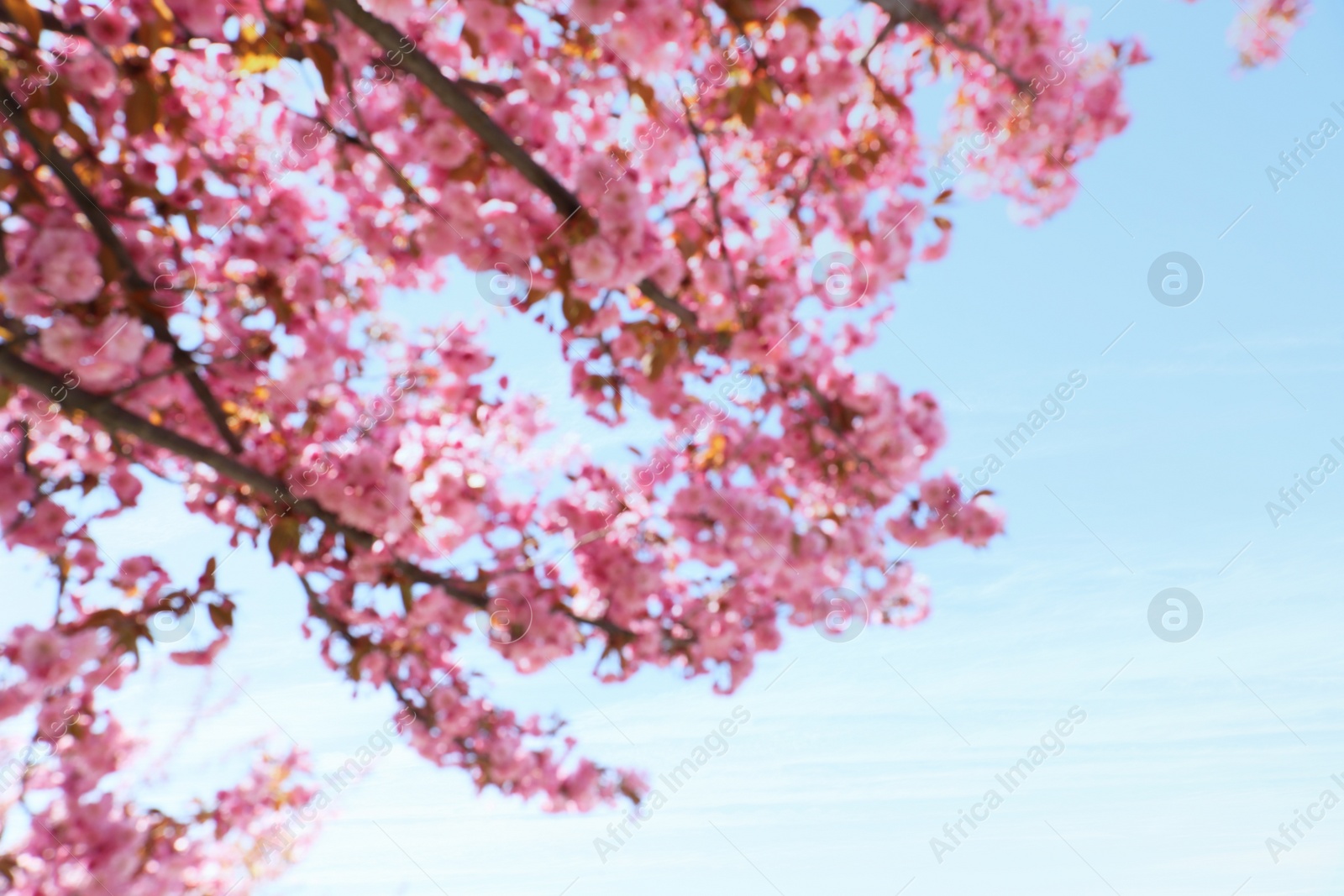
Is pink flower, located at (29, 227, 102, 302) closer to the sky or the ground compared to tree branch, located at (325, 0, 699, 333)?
closer to the ground

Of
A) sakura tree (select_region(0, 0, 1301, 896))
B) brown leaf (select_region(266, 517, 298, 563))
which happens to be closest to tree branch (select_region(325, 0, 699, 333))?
sakura tree (select_region(0, 0, 1301, 896))

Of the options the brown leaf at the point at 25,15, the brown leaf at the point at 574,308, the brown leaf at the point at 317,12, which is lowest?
the brown leaf at the point at 25,15

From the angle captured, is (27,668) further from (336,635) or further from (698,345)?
(698,345)

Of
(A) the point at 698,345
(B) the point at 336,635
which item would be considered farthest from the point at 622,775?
(A) the point at 698,345

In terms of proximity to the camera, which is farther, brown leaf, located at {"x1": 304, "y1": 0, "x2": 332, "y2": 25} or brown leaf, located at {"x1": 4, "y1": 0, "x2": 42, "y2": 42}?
brown leaf, located at {"x1": 304, "y1": 0, "x2": 332, "y2": 25}

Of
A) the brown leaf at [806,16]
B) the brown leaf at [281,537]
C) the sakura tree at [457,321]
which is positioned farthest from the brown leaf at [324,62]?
the brown leaf at [281,537]

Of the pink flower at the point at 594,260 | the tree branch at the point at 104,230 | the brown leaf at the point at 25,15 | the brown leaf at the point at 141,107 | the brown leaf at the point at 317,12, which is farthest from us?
the pink flower at the point at 594,260

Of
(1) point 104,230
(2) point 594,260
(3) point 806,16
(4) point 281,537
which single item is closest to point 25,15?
(1) point 104,230

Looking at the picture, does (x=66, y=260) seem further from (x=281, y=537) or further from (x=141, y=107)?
(x=281, y=537)

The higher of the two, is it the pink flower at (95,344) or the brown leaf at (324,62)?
the brown leaf at (324,62)

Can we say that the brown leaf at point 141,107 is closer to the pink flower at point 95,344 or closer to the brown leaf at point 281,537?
the pink flower at point 95,344

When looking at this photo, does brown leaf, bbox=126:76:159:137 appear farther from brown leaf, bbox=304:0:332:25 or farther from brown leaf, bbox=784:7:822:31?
brown leaf, bbox=784:7:822:31

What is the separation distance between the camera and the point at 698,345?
3717mm

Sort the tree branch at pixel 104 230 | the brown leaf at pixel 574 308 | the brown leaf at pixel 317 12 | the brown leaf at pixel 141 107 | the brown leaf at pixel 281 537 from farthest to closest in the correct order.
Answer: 1. the brown leaf at pixel 281 537
2. the brown leaf at pixel 574 308
3. the brown leaf at pixel 317 12
4. the tree branch at pixel 104 230
5. the brown leaf at pixel 141 107
